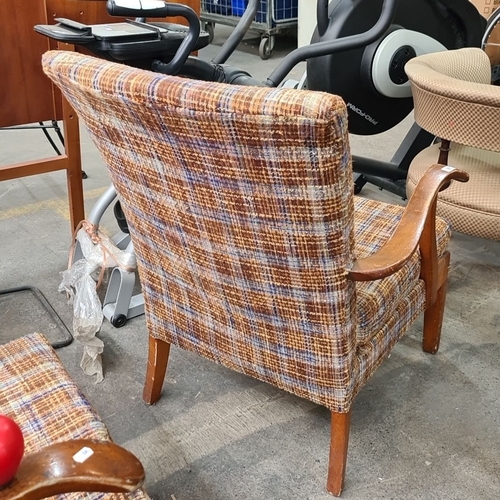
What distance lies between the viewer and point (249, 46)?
6.04 meters

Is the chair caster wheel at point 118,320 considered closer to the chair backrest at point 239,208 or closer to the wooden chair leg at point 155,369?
the wooden chair leg at point 155,369

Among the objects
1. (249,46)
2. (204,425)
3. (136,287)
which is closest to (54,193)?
(136,287)

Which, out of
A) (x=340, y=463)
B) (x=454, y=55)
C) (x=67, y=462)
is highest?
(x=454, y=55)

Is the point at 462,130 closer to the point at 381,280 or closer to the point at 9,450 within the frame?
the point at 381,280

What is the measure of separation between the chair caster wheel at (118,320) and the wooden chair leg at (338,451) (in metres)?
0.89

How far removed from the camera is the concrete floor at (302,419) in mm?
1421

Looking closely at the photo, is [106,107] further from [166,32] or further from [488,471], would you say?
[488,471]

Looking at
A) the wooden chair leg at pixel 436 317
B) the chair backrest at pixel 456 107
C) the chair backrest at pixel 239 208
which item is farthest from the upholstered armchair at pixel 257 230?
the chair backrest at pixel 456 107

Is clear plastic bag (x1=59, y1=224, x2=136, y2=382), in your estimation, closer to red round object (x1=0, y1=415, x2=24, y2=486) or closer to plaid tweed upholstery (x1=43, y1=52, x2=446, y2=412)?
plaid tweed upholstery (x1=43, y1=52, x2=446, y2=412)

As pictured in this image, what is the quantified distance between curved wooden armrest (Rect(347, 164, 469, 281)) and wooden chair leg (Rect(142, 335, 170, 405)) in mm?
677

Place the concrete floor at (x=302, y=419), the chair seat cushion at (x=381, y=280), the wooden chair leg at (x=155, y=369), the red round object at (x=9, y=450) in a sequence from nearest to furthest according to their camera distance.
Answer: the red round object at (x=9, y=450), the chair seat cushion at (x=381, y=280), the concrete floor at (x=302, y=419), the wooden chair leg at (x=155, y=369)

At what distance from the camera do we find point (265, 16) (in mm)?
5371

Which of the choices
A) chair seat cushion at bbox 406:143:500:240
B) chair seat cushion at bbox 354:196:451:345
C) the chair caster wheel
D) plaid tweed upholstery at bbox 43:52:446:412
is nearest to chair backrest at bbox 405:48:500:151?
chair seat cushion at bbox 406:143:500:240

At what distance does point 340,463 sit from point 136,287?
110 cm
